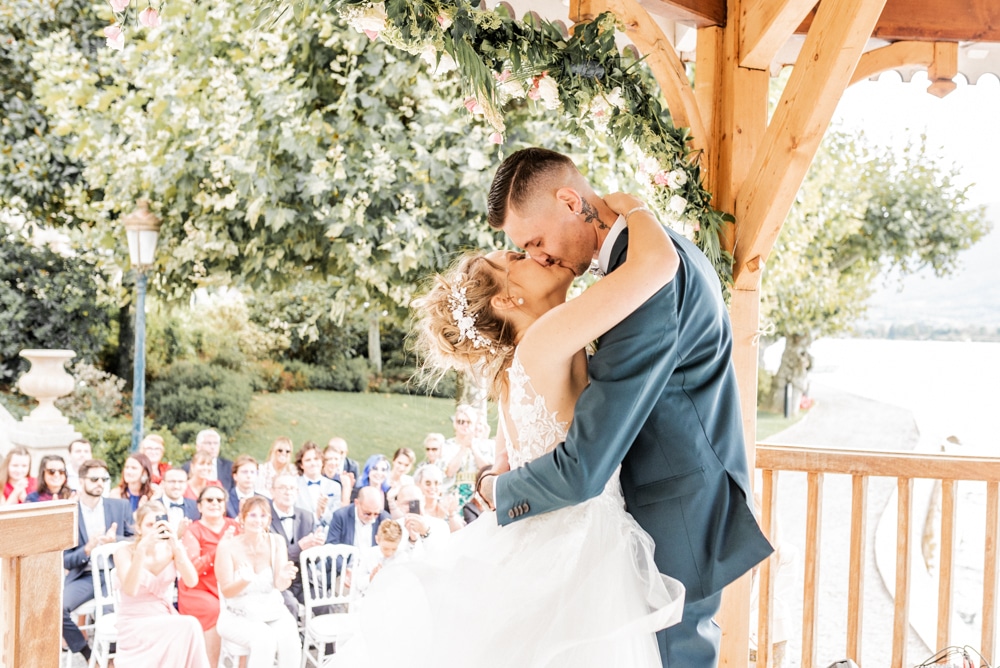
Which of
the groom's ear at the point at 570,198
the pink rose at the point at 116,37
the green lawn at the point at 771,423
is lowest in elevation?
→ the green lawn at the point at 771,423

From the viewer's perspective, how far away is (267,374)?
29.9 feet

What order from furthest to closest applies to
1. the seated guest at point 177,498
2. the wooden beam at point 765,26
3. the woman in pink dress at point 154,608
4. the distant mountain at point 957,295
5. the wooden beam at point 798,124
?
the distant mountain at point 957,295
the seated guest at point 177,498
the woman in pink dress at point 154,608
the wooden beam at point 765,26
the wooden beam at point 798,124

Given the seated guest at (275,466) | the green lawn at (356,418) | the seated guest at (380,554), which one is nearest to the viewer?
the seated guest at (380,554)

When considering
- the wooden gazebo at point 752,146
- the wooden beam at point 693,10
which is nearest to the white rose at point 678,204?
the wooden gazebo at point 752,146

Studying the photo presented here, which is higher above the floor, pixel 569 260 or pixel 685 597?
pixel 569 260

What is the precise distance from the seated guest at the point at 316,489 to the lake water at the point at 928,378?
315 inches

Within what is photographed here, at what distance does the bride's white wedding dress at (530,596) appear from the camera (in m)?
1.48

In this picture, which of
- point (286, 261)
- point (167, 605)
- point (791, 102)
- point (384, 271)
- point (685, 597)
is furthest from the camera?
point (286, 261)

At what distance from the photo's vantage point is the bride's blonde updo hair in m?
1.79

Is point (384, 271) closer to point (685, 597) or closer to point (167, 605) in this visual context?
point (167, 605)

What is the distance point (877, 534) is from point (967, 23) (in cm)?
864

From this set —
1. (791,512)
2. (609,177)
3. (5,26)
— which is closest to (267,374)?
(5,26)

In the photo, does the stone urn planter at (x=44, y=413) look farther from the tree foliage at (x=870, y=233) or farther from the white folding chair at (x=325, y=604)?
the tree foliage at (x=870, y=233)

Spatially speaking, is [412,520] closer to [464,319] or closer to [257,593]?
[257,593]
